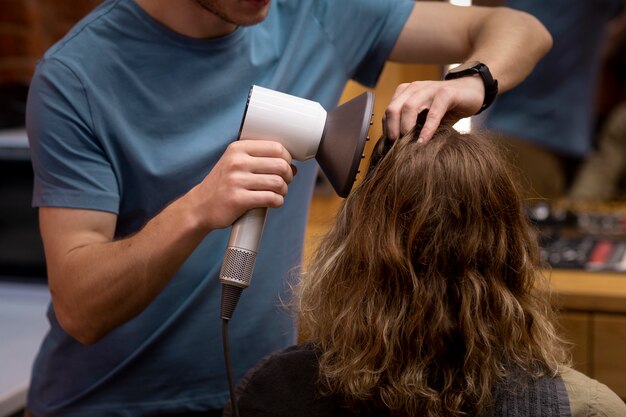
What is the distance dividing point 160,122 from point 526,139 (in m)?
1.77

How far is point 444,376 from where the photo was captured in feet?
3.37

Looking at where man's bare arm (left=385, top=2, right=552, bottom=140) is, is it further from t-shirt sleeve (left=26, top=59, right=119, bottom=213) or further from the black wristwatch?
t-shirt sleeve (left=26, top=59, right=119, bottom=213)

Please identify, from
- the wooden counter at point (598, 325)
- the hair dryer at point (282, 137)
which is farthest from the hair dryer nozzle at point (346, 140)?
the wooden counter at point (598, 325)

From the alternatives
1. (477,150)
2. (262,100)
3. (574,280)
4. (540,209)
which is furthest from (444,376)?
(540,209)

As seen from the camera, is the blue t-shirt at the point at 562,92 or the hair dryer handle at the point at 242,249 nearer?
the hair dryer handle at the point at 242,249

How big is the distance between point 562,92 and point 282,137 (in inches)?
76.9

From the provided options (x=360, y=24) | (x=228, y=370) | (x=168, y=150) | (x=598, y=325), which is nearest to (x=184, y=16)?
(x=168, y=150)

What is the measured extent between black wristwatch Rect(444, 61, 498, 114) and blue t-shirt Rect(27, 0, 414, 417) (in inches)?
11.6

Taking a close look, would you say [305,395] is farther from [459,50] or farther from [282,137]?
[459,50]

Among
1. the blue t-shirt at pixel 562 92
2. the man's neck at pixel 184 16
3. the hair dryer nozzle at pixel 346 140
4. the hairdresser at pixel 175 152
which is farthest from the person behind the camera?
the blue t-shirt at pixel 562 92

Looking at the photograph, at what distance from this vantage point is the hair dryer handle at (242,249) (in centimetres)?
102

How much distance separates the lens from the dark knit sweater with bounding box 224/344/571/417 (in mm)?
1003

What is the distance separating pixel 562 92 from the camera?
2779 millimetres

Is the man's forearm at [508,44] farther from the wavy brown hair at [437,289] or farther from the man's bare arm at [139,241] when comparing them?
the man's bare arm at [139,241]
